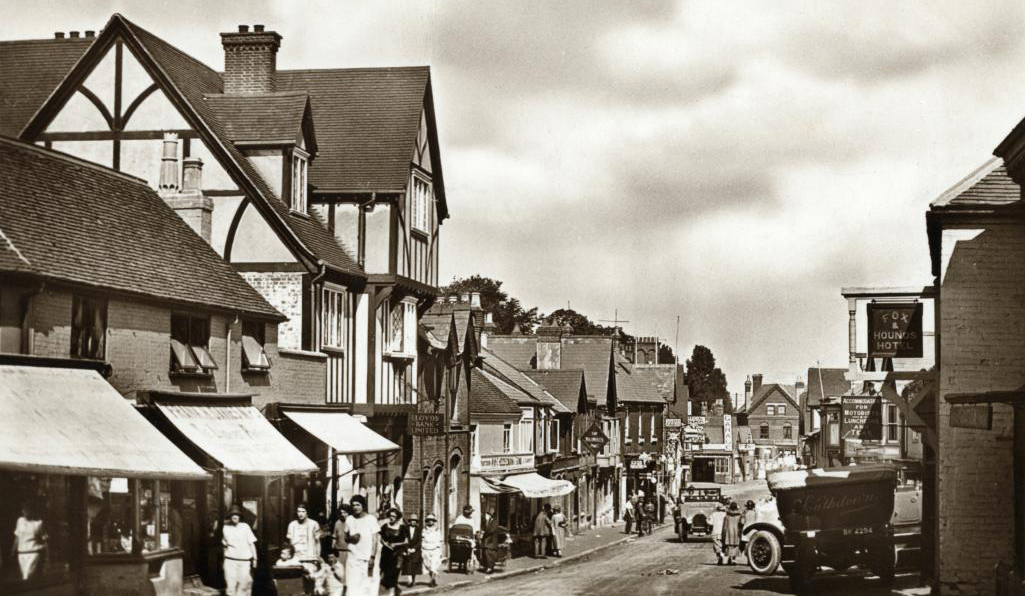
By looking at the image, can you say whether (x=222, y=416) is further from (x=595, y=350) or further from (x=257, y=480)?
(x=595, y=350)

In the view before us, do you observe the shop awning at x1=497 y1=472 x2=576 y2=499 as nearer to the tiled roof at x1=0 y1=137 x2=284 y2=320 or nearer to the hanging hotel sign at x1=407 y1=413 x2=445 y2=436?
the hanging hotel sign at x1=407 y1=413 x2=445 y2=436

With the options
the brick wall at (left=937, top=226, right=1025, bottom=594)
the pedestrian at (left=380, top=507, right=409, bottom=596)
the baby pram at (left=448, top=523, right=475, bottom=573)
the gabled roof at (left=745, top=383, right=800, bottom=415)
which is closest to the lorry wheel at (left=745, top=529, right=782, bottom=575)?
the baby pram at (left=448, top=523, right=475, bottom=573)

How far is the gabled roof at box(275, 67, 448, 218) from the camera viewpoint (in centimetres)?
3250

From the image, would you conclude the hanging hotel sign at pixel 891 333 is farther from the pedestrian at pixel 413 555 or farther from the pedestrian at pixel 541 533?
the pedestrian at pixel 541 533

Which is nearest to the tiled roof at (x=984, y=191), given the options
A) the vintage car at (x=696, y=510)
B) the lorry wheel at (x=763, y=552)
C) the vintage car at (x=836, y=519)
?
the vintage car at (x=836, y=519)

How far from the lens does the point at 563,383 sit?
60.6 m

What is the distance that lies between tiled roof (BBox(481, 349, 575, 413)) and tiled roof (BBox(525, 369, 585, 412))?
64cm

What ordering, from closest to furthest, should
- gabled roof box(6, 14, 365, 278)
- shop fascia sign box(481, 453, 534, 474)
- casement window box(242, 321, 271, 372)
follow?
casement window box(242, 321, 271, 372)
gabled roof box(6, 14, 365, 278)
shop fascia sign box(481, 453, 534, 474)

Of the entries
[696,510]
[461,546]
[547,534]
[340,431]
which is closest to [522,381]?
[696,510]

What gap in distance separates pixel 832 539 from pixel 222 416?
1229 centimetres

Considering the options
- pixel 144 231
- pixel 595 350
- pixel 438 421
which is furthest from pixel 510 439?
pixel 144 231

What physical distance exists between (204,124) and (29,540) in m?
12.0

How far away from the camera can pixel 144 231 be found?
79.4 feet

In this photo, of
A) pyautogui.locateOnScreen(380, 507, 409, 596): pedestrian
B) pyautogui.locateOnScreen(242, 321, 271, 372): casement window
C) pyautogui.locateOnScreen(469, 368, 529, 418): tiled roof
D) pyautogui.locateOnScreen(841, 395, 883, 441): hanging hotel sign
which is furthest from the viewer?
pyautogui.locateOnScreen(469, 368, 529, 418): tiled roof
